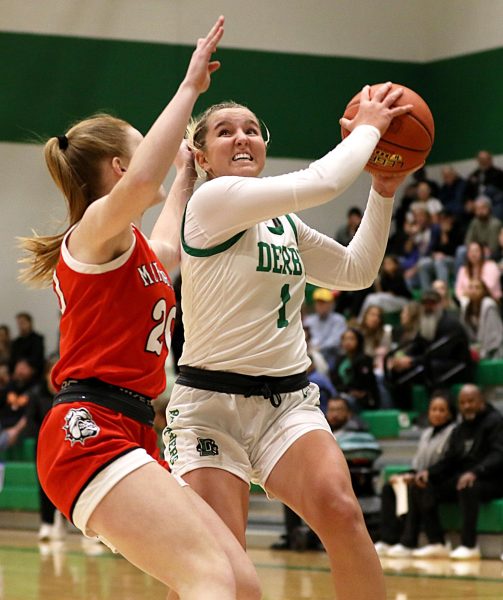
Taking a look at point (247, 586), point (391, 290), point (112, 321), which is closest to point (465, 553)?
point (391, 290)

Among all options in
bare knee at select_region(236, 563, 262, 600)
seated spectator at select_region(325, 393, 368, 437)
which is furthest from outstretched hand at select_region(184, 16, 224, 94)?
seated spectator at select_region(325, 393, 368, 437)

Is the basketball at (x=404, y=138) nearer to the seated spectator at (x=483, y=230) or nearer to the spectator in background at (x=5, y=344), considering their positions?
the seated spectator at (x=483, y=230)

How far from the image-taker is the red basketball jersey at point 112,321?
3.50 meters

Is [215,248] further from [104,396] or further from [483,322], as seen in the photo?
[483,322]

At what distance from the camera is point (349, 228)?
54.9 feet

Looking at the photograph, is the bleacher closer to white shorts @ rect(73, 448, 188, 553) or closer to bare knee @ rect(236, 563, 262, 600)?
bare knee @ rect(236, 563, 262, 600)

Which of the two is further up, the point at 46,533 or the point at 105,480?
the point at 105,480

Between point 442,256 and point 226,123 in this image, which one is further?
point 442,256

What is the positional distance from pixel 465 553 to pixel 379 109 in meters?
6.27

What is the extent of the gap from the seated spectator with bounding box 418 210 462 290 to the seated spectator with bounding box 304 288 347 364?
1.68 metres

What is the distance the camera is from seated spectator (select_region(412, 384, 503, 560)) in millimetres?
9656

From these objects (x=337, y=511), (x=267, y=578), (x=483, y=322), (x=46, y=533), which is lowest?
(x=46, y=533)

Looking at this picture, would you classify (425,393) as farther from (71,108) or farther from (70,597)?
(71,108)

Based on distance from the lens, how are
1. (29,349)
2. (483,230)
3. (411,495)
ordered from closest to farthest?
(411,495) < (483,230) < (29,349)
